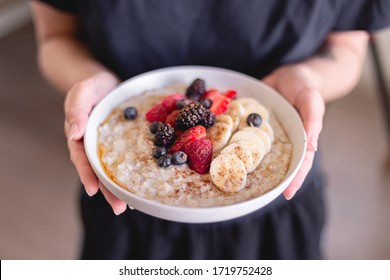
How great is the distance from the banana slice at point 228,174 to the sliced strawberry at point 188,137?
0.06 metres

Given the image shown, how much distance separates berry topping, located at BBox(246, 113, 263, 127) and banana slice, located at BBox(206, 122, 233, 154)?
5 centimetres

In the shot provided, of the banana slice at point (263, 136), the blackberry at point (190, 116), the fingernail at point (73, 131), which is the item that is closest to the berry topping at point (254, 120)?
the banana slice at point (263, 136)

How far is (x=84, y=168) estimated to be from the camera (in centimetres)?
88

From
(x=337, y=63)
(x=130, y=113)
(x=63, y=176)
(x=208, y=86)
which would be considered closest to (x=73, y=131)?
(x=130, y=113)

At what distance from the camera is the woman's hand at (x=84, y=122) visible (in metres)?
0.87

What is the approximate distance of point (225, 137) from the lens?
92 cm

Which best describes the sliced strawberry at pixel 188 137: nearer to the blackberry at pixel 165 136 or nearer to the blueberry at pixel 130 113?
the blackberry at pixel 165 136

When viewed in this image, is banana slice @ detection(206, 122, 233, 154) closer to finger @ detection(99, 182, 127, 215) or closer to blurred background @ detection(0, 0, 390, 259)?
finger @ detection(99, 182, 127, 215)

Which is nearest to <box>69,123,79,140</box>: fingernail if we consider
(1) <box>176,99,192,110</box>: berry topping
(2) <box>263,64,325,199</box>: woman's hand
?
(1) <box>176,99,192,110</box>: berry topping

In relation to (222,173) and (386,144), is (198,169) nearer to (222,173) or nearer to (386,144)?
(222,173)

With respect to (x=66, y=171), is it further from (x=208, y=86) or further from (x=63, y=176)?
(x=208, y=86)

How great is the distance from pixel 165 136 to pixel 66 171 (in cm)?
142
